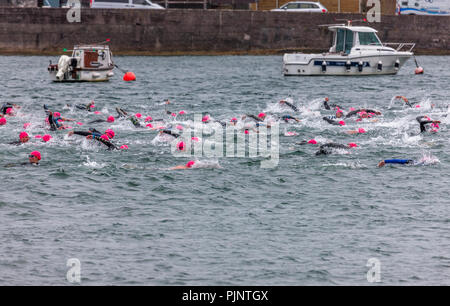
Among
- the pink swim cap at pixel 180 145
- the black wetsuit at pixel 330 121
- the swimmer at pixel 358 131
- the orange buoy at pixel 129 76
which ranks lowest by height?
the pink swim cap at pixel 180 145

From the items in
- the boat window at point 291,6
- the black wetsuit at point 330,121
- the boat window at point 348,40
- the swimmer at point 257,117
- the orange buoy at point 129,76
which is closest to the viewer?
the black wetsuit at point 330,121

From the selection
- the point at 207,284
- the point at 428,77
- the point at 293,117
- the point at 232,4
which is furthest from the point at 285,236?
the point at 232,4

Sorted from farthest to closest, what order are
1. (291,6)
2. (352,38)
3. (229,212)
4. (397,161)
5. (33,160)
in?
(291,6) < (352,38) < (33,160) < (397,161) < (229,212)

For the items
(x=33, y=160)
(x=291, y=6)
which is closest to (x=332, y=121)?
(x=33, y=160)

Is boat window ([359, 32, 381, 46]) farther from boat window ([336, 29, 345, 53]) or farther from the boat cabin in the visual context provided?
boat window ([336, 29, 345, 53])

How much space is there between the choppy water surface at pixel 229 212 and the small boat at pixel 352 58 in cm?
1759

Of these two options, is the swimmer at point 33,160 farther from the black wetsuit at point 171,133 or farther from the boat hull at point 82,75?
the boat hull at point 82,75

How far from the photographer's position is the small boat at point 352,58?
44.7 meters

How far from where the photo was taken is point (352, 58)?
44.8 metres

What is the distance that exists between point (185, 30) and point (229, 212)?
46.0 meters

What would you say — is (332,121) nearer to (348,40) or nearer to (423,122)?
(423,122)

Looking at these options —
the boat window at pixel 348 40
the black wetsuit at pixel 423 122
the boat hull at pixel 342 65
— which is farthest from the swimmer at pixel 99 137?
the boat window at pixel 348 40

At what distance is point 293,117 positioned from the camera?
2709 centimetres

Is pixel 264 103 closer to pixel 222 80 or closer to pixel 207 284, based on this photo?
pixel 222 80
